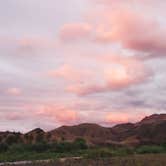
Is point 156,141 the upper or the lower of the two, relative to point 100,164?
upper

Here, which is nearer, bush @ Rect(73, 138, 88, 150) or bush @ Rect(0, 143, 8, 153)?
bush @ Rect(0, 143, 8, 153)

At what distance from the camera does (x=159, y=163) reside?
41.1 metres

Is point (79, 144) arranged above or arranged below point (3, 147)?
below

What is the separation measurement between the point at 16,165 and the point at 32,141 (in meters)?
33.1

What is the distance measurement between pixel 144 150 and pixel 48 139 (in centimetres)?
1630

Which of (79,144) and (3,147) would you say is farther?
(79,144)

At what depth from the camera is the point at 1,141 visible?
75.1 meters

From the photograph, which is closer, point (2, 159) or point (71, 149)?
point (2, 159)

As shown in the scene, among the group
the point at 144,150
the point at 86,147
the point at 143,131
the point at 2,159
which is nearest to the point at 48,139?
the point at 86,147

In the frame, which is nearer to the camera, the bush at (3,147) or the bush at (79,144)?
the bush at (3,147)

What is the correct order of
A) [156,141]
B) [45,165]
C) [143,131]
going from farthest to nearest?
[143,131] → [156,141] → [45,165]

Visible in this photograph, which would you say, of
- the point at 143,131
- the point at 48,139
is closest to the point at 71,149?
the point at 48,139

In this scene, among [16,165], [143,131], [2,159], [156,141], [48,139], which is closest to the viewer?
[16,165]

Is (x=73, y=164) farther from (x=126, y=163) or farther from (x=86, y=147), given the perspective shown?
(x=86, y=147)
